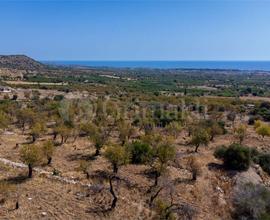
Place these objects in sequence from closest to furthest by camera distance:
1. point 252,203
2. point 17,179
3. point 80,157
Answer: point 252,203 → point 17,179 → point 80,157

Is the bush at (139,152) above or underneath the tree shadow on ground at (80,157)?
above

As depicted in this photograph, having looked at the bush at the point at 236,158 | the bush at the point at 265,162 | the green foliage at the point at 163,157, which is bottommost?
the bush at the point at 265,162

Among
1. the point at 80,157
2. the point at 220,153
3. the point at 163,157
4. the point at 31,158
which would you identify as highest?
the point at 31,158

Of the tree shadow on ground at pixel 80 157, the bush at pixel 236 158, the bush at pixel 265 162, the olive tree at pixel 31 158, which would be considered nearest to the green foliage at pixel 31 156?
the olive tree at pixel 31 158

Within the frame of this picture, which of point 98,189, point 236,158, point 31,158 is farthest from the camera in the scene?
point 236,158

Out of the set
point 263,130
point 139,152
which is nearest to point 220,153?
point 139,152

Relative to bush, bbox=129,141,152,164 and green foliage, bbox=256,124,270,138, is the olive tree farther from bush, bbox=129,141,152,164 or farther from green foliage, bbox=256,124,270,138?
green foliage, bbox=256,124,270,138

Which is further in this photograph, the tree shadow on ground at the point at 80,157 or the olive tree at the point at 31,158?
the tree shadow on ground at the point at 80,157

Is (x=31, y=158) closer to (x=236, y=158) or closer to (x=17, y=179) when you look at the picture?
(x=17, y=179)

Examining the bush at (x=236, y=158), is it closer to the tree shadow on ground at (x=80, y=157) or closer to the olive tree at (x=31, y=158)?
the tree shadow on ground at (x=80, y=157)
